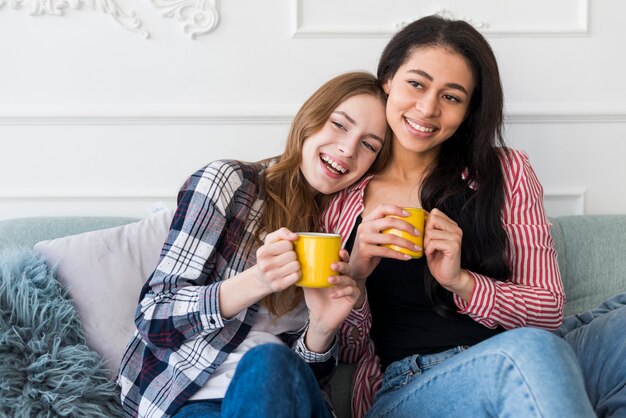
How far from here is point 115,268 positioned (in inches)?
57.9

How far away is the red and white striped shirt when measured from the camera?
131 centimetres

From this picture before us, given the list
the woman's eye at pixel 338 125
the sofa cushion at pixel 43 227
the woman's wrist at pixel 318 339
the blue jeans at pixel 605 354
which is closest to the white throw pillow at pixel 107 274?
the sofa cushion at pixel 43 227

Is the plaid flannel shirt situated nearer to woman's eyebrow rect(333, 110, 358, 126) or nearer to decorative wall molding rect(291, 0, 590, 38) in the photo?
woman's eyebrow rect(333, 110, 358, 126)

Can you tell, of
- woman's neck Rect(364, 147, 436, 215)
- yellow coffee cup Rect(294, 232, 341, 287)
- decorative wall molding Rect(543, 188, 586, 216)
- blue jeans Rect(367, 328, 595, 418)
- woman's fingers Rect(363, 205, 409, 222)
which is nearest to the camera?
blue jeans Rect(367, 328, 595, 418)

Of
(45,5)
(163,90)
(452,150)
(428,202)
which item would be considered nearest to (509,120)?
(452,150)

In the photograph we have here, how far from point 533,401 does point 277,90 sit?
4.12ft

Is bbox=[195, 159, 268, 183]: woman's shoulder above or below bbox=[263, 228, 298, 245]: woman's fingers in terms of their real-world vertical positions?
above

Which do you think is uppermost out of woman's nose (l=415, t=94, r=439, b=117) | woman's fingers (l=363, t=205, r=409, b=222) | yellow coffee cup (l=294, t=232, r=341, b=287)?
woman's nose (l=415, t=94, r=439, b=117)

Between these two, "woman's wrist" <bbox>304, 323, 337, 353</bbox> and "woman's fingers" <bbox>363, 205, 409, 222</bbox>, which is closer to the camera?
"woman's fingers" <bbox>363, 205, 409, 222</bbox>

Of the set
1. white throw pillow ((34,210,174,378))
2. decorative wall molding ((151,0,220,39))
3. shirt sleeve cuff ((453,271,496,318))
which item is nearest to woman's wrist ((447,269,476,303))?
shirt sleeve cuff ((453,271,496,318))

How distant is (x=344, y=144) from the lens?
1.33 metres

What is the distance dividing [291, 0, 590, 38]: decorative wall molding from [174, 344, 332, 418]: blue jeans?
1.17m

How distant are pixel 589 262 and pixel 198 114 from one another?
1192mm

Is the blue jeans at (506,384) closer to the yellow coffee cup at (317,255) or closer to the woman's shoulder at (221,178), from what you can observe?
the yellow coffee cup at (317,255)
